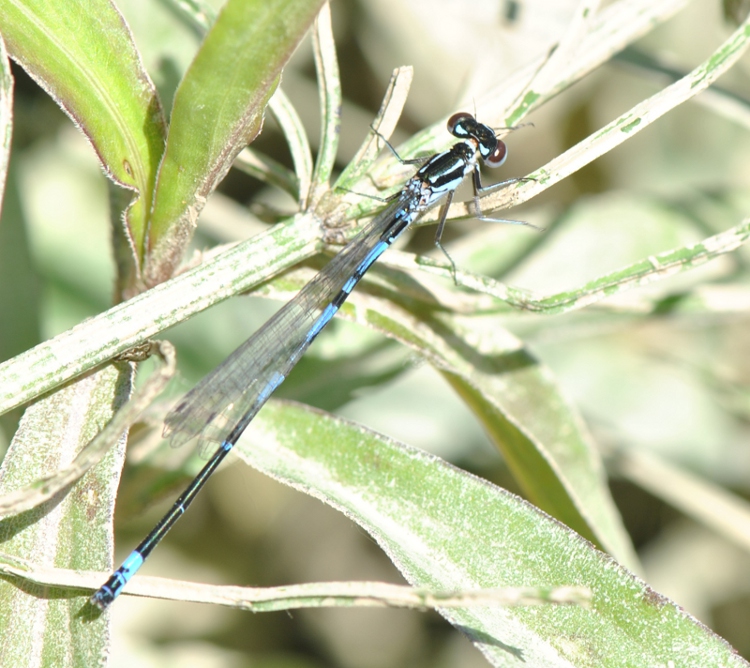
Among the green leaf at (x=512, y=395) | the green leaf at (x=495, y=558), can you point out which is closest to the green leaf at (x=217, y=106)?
the green leaf at (x=512, y=395)

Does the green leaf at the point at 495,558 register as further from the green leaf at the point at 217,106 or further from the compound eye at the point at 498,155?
the compound eye at the point at 498,155

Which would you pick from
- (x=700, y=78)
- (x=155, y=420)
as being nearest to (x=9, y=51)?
(x=155, y=420)

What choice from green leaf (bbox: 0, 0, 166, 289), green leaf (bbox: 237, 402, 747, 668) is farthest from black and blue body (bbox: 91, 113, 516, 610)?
green leaf (bbox: 0, 0, 166, 289)

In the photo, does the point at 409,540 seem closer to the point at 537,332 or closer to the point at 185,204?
the point at 185,204

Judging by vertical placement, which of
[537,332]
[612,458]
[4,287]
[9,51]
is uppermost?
[612,458]

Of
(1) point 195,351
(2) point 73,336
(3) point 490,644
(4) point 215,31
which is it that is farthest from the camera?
(1) point 195,351

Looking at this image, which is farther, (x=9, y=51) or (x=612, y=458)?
(x=612, y=458)
